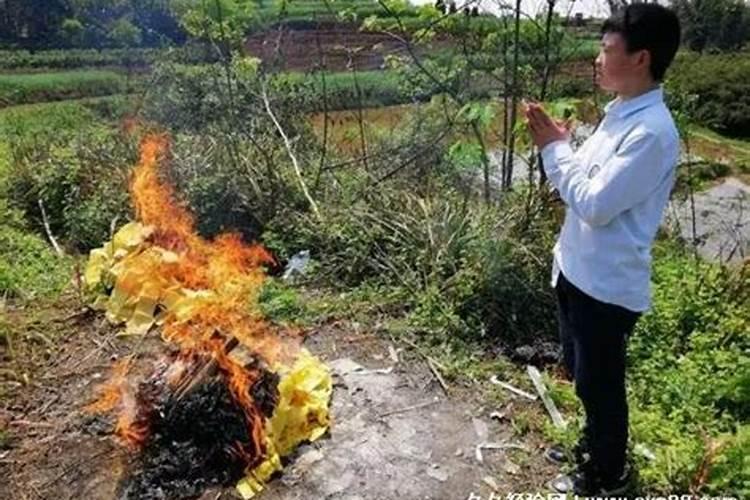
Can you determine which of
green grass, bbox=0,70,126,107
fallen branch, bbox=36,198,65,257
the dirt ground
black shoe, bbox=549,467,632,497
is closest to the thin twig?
the dirt ground

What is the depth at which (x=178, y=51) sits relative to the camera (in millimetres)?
8945

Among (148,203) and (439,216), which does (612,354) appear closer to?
(439,216)

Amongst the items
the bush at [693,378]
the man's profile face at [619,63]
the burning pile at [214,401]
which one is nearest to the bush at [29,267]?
the burning pile at [214,401]

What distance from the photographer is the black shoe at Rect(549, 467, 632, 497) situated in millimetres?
2830

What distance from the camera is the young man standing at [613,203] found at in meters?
2.16

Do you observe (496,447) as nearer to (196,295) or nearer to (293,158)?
(196,295)

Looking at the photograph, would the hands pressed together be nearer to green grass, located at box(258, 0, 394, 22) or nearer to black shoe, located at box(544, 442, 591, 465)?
black shoe, located at box(544, 442, 591, 465)

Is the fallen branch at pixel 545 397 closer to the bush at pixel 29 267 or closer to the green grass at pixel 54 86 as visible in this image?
the bush at pixel 29 267

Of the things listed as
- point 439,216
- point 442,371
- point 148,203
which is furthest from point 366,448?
point 148,203

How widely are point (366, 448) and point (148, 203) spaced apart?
11.0 feet

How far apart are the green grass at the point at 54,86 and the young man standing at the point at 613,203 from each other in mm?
27726

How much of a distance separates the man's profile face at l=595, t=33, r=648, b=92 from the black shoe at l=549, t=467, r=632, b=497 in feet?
5.31

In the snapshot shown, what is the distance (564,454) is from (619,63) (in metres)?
1.88

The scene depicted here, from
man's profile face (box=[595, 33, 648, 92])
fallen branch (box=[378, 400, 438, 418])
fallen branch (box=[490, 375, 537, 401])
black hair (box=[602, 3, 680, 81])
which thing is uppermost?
black hair (box=[602, 3, 680, 81])
